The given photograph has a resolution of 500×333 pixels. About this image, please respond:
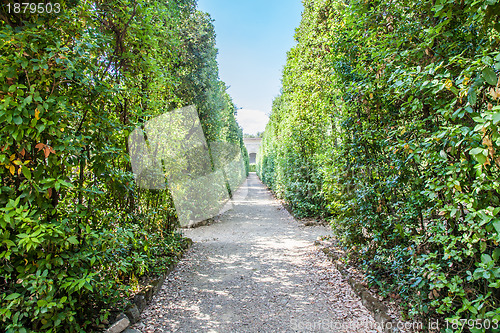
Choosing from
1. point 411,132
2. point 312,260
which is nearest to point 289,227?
point 312,260

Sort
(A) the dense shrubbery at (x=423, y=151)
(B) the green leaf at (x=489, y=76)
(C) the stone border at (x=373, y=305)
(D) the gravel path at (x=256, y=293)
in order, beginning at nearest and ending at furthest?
(B) the green leaf at (x=489, y=76) → (A) the dense shrubbery at (x=423, y=151) → (C) the stone border at (x=373, y=305) → (D) the gravel path at (x=256, y=293)

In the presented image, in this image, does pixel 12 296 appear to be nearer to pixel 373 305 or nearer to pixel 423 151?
pixel 423 151

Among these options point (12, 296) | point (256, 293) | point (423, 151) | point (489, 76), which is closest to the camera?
point (489, 76)

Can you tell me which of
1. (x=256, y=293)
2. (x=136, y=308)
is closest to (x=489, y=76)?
(x=256, y=293)

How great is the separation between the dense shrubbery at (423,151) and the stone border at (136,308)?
111 inches

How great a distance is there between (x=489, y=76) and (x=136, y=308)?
3.81 meters

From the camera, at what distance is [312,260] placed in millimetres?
5000

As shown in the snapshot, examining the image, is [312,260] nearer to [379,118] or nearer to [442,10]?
[379,118]

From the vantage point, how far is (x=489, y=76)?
1.49 meters

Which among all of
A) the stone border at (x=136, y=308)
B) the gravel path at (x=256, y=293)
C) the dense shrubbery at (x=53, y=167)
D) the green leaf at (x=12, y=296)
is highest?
the dense shrubbery at (x=53, y=167)

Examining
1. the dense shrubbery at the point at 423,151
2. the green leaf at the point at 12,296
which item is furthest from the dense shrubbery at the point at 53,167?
the dense shrubbery at the point at 423,151

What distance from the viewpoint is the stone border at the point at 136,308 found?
266cm

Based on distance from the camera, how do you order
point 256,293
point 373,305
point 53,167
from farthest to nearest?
1. point 256,293
2. point 373,305
3. point 53,167

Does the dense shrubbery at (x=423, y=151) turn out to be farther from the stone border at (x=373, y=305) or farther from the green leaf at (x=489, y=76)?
the stone border at (x=373, y=305)
